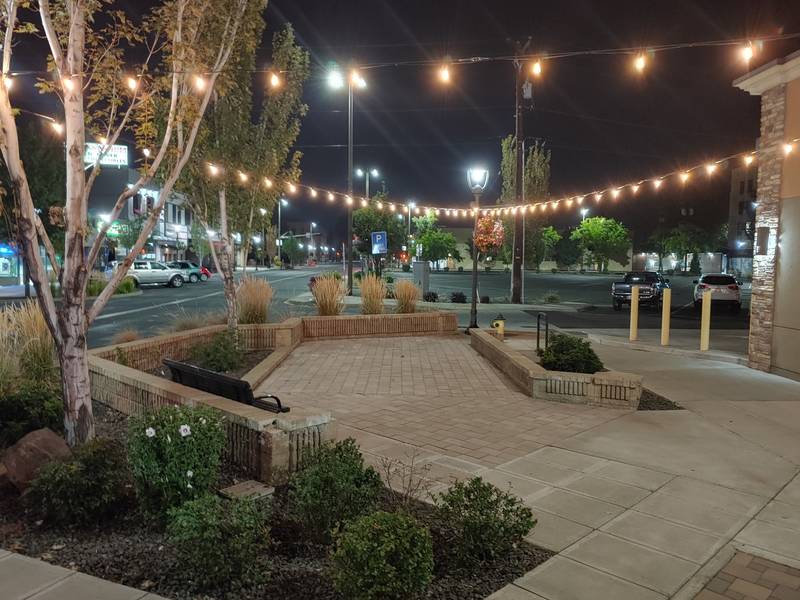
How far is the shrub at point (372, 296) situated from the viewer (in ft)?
44.8

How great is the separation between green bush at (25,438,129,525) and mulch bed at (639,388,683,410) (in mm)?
5951

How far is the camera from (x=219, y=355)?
28.5ft

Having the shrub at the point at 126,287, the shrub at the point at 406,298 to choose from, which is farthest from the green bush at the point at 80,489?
the shrub at the point at 126,287

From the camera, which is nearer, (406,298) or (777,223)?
(777,223)

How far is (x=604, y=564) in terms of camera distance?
3.38 meters

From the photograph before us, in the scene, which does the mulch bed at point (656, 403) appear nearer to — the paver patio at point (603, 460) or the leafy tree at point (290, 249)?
the paver patio at point (603, 460)

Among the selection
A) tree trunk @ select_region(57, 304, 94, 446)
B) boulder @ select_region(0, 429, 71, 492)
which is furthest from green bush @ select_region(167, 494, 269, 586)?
tree trunk @ select_region(57, 304, 94, 446)

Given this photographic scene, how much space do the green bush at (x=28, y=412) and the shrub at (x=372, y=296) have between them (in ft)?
28.6

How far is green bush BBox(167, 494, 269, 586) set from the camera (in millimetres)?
2955

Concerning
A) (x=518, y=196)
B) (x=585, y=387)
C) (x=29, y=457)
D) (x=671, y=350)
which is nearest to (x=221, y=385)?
(x=29, y=457)

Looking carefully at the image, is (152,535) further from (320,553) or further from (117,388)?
(117,388)

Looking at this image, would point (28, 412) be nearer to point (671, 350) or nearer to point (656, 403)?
point (656, 403)

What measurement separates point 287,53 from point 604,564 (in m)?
10.3

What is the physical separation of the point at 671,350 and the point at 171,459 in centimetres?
1070
